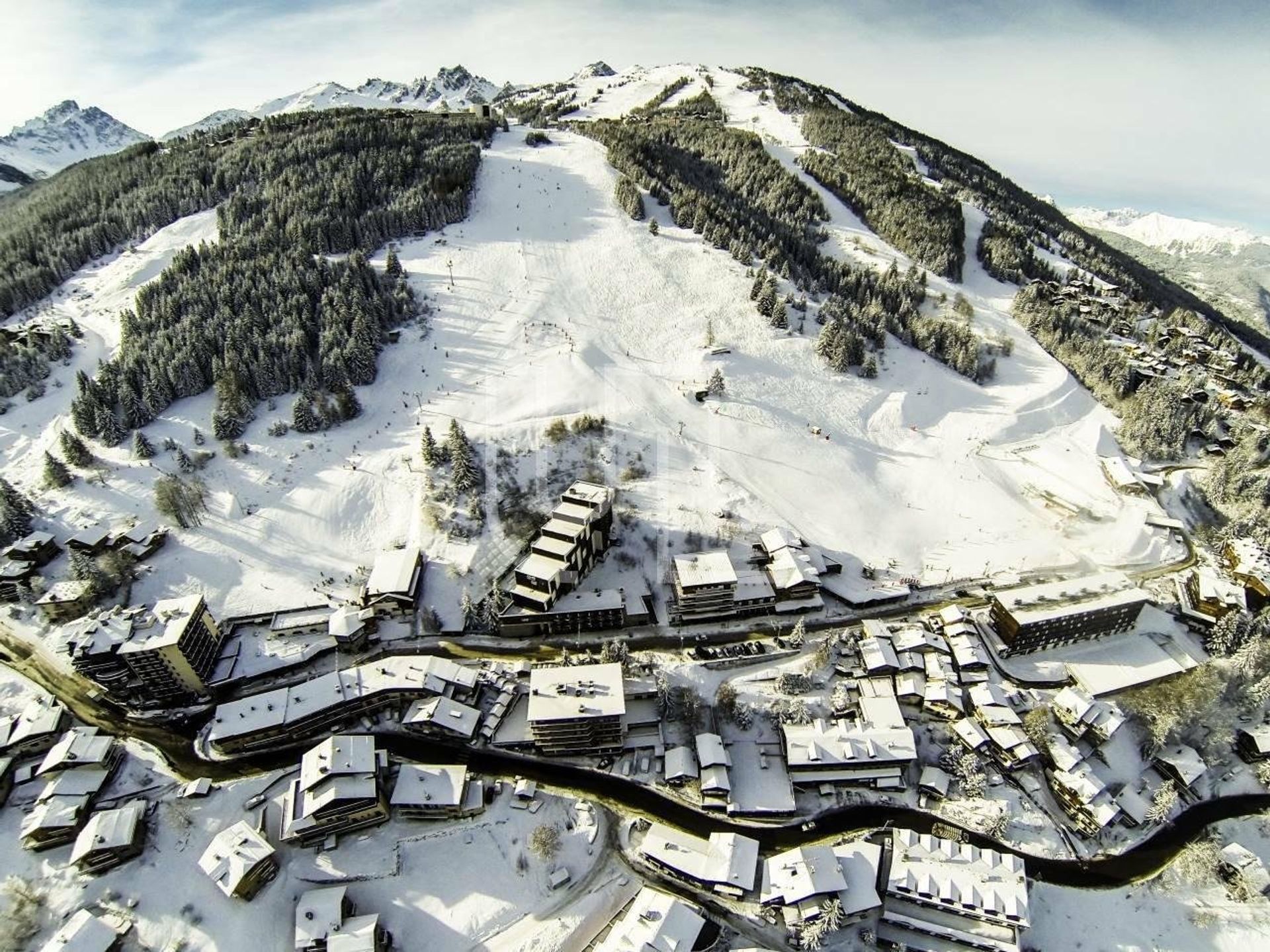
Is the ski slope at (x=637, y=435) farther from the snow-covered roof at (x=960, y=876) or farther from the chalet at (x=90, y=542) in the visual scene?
the snow-covered roof at (x=960, y=876)

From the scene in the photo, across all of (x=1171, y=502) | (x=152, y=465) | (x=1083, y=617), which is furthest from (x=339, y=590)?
(x=1171, y=502)

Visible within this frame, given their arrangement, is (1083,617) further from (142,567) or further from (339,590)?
(142,567)

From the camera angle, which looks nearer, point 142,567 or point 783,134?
point 142,567

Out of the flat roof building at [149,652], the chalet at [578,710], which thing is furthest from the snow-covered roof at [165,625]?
the chalet at [578,710]

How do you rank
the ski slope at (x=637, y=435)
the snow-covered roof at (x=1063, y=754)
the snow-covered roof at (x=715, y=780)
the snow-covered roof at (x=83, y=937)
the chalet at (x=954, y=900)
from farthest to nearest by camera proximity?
the ski slope at (x=637, y=435) → the snow-covered roof at (x=1063, y=754) → the snow-covered roof at (x=715, y=780) → the chalet at (x=954, y=900) → the snow-covered roof at (x=83, y=937)

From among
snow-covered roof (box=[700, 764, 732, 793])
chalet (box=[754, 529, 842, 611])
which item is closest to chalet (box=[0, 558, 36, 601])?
snow-covered roof (box=[700, 764, 732, 793])

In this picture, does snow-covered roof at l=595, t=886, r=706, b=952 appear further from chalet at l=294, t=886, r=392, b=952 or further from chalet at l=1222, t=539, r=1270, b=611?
chalet at l=1222, t=539, r=1270, b=611
